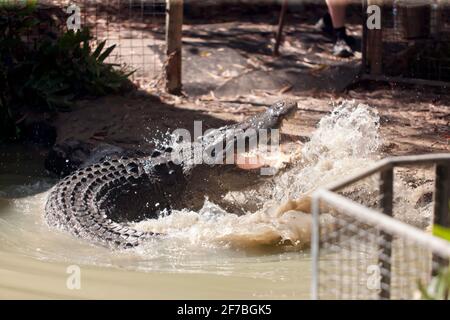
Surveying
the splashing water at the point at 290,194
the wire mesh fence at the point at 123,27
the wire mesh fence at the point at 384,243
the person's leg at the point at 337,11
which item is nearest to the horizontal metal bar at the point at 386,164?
the wire mesh fence at the point at 384,243

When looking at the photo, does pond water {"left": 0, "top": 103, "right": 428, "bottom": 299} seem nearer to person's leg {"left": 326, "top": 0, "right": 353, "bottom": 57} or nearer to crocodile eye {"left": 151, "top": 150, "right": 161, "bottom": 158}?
crocodile eye {"left": 151, "top": 150, "right": 161, "bottom": 158}

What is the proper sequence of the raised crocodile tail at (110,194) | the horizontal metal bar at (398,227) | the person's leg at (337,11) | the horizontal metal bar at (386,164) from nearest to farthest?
the horizontal metal bar at (398,227) → the horizontal metal bar at (386,164) → the raised crocodile tail at (110,194) → the person's leg at (337,11)

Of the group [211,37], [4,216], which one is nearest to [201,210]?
[4,216]

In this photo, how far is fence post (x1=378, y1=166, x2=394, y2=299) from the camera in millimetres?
2892

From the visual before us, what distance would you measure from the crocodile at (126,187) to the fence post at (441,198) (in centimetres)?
265

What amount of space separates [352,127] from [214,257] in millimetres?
1896

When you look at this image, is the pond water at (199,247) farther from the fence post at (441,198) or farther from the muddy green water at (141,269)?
the fence post at (441,198)

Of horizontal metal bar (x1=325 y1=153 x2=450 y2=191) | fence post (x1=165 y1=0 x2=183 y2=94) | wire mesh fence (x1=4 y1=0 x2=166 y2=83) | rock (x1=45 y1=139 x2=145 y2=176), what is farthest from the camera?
wire mesh fence (x1=4 y1=0 x2=166 y2=83)

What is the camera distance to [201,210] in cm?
604

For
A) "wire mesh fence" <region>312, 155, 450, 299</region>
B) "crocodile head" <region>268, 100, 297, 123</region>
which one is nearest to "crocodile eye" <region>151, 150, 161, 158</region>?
"crocodile head" <region>268, 100, 297, 123</region>

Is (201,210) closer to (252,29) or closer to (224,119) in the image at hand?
(224,119)

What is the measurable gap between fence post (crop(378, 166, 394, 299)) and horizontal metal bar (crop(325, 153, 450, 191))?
0.03 meters

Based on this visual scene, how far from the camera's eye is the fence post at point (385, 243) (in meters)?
2.89

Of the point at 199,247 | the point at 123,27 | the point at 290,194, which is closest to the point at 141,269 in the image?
the point at 199,247
